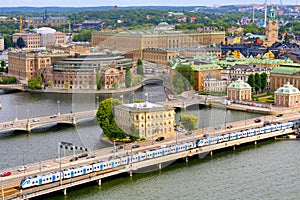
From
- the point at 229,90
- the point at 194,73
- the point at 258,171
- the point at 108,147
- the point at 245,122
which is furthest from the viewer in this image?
the point at 194,73

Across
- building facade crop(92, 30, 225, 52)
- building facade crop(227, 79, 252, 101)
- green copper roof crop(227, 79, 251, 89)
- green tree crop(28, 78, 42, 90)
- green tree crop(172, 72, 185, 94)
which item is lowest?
green tree crop(28, 78, 42, 90)

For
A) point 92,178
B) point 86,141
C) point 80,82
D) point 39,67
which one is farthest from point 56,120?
point 39,67

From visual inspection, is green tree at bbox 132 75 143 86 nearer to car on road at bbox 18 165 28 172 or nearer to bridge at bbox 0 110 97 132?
bridge at bbox 0 110 97 132

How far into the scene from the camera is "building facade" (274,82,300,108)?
31.4 m

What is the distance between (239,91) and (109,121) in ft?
39.0

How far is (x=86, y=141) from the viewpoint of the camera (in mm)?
23641

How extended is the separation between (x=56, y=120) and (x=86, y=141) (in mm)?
4213

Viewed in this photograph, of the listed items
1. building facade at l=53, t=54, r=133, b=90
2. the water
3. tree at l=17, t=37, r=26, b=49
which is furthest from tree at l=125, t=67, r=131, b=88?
tree at l=17, t=37, r=26, b=49

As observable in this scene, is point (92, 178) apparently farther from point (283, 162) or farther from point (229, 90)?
point (229, 90)

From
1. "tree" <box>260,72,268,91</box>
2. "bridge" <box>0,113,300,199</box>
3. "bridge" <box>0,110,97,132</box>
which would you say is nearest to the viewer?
"bridge" <box>0,113,300,199</box>

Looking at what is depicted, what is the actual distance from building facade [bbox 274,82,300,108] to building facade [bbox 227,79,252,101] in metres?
2.32

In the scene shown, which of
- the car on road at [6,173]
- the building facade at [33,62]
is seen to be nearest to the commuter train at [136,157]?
the car on road at [6,173]

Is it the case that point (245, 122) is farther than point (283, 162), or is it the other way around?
point (245, 122)

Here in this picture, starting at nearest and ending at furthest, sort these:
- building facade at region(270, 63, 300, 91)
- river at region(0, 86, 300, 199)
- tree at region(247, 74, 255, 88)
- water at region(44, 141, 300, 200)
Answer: water at region(44, 141, 300, 200) → river at region(0, 86, 300, 199) → building facade at region(270, 63, 300, 91) → tree at region(247, 74, 255, 88)
